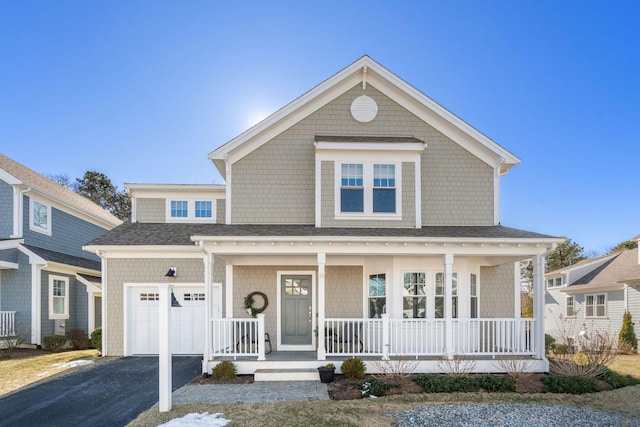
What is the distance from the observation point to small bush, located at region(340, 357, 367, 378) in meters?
9.13

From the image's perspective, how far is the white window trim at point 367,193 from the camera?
37.3 feet

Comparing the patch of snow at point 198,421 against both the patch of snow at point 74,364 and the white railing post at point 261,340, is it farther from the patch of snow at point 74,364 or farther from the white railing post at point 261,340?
the patch of snow at point 74,364

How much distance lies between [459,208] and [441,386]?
211 inches

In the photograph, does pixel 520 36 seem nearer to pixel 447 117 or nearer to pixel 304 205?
pixel 447 117

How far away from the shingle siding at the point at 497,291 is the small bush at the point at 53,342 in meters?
14.5

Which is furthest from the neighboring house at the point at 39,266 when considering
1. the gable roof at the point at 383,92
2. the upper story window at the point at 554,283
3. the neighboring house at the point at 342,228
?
→ the upper story window at the point at 554,283

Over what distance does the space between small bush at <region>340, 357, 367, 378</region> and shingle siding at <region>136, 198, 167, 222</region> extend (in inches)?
336

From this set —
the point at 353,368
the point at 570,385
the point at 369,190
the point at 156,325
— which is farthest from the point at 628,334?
the point at 156,325

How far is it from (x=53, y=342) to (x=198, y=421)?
11.3 m

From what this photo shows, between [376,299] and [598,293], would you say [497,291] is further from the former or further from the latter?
[598,293]

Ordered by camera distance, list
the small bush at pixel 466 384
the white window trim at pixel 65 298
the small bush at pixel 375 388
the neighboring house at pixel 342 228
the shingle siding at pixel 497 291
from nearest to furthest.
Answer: the small bush at pixel 375 388
the small bush at pixel 466 384
the neighboring house at pixel 342 228
the shingle siding at pixel 497 291
the white window trim at pixel 65 298

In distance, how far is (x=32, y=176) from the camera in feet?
57.6

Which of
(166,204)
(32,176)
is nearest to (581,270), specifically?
(166,204)

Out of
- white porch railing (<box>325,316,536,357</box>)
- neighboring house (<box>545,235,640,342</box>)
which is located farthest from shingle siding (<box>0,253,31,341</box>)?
neighboring house (<box>545,235,640,342</box>)
